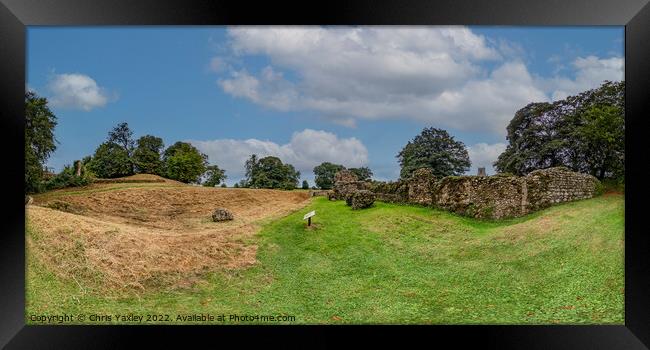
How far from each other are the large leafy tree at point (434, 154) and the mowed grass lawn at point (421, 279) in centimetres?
127

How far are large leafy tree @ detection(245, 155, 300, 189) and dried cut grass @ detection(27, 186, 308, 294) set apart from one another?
175 mm

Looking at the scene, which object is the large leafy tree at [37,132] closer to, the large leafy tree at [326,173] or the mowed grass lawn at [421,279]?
the mowed grass lawn at [421,279]

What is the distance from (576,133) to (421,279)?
143 inches

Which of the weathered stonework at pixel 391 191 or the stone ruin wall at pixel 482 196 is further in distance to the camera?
the weathered stonework at pixel 391 191

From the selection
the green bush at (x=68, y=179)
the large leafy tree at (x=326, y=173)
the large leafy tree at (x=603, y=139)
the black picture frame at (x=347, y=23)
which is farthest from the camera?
the large leafy tree at (x=326, y=173)

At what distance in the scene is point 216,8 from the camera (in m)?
4.29

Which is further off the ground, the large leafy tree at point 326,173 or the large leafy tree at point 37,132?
the large leafy tree at point 37,132

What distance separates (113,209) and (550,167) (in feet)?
24.7

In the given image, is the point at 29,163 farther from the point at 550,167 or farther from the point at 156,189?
the point at 550,167

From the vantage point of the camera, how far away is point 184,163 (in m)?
6.35

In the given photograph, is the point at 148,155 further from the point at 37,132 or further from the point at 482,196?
the point at 482,196

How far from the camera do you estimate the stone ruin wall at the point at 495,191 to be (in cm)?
673

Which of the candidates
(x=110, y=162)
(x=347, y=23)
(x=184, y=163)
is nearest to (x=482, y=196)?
(x=347, y=23)

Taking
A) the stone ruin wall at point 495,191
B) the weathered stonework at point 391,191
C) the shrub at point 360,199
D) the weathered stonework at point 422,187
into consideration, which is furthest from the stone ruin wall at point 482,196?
the shrub at point 360,199
